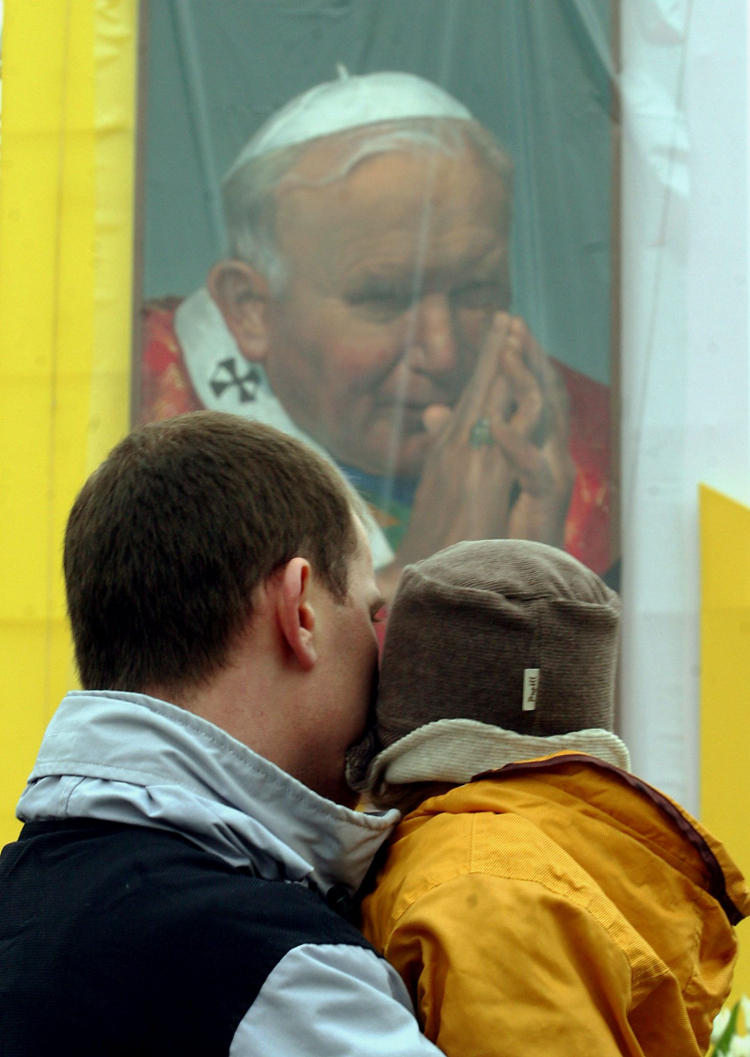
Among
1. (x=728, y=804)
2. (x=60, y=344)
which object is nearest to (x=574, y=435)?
(x=728, y=804)

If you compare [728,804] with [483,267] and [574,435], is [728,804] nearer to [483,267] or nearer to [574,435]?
[574,435]

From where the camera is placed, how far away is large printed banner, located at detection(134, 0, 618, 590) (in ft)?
12.3

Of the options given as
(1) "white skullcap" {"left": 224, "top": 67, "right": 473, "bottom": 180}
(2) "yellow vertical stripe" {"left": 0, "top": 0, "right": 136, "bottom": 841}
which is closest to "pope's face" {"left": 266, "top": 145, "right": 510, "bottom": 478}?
(1) "white skullcap" {"left": 224, "top": 67, "right": 473, "bottom": 180}

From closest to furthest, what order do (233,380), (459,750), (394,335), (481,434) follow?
(459,750)
(481,434)
(394,335)
(233,380)

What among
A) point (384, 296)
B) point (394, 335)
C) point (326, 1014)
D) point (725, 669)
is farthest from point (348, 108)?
point (326, 1014)

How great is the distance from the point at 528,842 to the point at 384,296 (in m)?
3.04

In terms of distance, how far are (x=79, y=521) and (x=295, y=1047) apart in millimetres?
501

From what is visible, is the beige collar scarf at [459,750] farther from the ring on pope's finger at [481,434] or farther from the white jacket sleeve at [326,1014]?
the ring on pope's finger at [481,434]

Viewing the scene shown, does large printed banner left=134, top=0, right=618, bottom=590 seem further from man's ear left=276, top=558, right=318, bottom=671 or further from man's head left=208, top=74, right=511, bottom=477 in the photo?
man's ear left=276, top=558, right=318, bottom=671

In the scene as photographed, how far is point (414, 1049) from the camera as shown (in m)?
0.82

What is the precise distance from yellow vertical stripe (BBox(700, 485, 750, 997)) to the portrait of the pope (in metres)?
0.33

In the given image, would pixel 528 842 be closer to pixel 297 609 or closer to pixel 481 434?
pixel 297 609

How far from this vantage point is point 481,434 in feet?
12.3

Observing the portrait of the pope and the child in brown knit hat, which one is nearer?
the child in brown knit hat
